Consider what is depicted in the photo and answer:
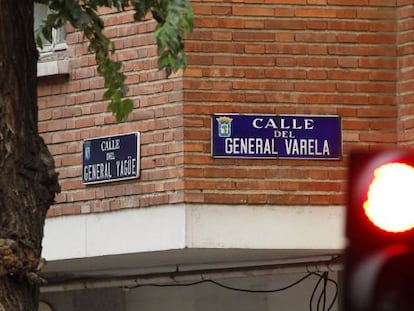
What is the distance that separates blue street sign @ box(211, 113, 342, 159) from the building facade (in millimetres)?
15

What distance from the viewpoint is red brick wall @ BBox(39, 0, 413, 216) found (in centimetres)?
1002

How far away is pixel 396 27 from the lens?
33.8ft

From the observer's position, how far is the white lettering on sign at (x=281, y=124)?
33.0 feet

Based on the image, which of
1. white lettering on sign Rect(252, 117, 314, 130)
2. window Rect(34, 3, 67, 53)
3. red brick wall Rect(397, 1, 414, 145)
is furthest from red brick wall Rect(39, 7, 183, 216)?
red brick wall Rect(397, 1, 414, 145)

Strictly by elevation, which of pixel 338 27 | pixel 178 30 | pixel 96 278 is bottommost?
pixel 96 278

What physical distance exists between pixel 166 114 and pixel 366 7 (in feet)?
5.92

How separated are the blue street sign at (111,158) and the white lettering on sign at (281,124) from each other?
0.99m

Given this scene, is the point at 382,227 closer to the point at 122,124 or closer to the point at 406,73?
the point at 406,73

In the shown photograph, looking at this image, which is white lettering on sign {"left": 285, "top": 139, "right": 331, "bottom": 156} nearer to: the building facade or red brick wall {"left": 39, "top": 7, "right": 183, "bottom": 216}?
the building facade

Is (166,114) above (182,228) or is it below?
above

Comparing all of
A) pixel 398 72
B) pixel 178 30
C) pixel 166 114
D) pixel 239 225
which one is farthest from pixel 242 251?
pixel 178 30

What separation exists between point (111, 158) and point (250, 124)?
4.03ft

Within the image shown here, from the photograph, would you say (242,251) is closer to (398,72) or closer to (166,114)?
(166,114)

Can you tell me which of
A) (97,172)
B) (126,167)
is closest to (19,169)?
(126,167)
